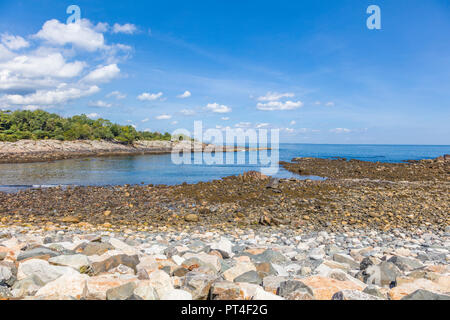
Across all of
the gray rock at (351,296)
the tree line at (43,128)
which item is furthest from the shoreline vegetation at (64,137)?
the gray rock at (351,296)

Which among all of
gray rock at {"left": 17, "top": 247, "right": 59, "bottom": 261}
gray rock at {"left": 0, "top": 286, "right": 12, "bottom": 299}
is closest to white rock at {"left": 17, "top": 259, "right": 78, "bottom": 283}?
gray rock at {"left": 0, "top": 286, "right": 12, "bottom": 299}

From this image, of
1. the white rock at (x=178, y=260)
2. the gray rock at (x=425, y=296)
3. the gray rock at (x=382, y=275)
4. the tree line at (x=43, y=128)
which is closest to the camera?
the gray rock at (x=425, y=296)

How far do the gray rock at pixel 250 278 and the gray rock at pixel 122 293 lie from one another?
4.94ft

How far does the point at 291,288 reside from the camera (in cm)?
333

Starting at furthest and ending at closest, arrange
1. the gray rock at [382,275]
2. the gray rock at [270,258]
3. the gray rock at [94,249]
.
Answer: the gray rock at [270,258] < the gray rock at [94,249] < the gray rock at [382,275]

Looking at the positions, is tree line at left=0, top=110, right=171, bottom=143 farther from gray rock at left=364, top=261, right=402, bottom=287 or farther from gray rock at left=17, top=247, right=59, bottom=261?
→ gray rock at left=364, top=261, right=402, bottom=287

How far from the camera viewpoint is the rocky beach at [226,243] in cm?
337

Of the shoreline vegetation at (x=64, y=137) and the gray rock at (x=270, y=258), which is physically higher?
the shoreline vegetation at (x=64, y=137)

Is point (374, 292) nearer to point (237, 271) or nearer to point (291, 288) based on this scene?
point (291, 288)

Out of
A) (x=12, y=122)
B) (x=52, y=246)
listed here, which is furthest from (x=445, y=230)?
(x=12, y=122)

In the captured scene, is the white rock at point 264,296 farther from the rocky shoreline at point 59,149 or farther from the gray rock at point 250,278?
the rocky shoreline at point 59,149

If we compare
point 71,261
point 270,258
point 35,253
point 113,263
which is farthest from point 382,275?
point 35,253
